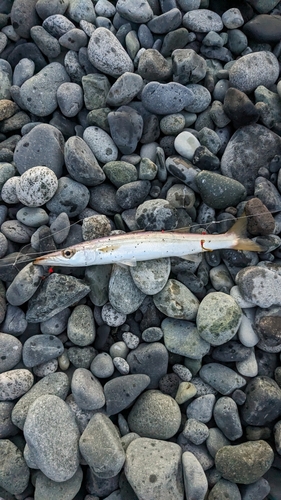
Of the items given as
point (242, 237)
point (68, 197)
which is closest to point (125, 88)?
point (68, 197)

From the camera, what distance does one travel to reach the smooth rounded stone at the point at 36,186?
4.69 meters

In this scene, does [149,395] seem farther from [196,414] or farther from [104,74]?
[104,74]

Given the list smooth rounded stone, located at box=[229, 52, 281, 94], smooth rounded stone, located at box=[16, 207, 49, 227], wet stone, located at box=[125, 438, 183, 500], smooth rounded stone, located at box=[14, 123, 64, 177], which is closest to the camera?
wet stone, located at box=[125, 438, 183, 500]

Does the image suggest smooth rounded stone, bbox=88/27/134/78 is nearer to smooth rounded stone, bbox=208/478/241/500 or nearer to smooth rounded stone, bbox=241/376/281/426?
smooth rounded stone, bbox=241/376/281/426

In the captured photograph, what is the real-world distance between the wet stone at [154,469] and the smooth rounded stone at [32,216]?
9.78ft

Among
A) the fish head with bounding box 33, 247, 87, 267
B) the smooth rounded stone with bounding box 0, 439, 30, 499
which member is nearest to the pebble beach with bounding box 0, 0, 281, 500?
the smooth rounded stone with bounding box 0, 439, 30, 499

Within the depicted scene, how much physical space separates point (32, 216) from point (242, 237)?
273 cm

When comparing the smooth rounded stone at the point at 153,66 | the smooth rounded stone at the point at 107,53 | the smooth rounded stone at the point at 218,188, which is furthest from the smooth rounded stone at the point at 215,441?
the smooth rounded stone at the point at 107,53

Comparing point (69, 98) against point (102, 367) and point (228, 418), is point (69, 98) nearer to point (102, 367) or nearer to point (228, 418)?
point (102, 367)

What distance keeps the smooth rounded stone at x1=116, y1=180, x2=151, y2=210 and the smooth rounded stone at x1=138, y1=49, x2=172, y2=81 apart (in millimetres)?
1541

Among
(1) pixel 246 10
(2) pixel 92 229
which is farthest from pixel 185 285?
(1) pixel 246 10

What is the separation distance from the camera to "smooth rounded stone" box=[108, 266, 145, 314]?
15.4ft

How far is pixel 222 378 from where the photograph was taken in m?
4.68

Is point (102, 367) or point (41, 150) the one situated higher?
point (41, 150)
